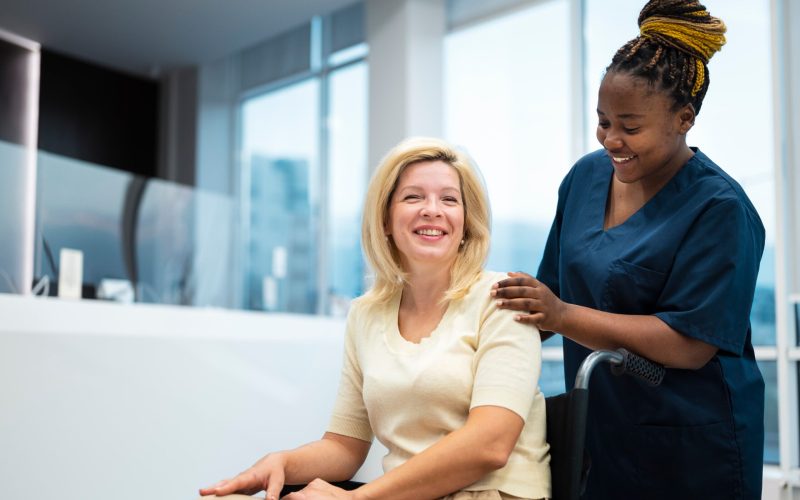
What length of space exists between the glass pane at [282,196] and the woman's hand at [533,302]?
4.57 metres

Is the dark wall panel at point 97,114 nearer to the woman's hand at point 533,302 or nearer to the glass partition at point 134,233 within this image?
the glass partition at point 134,233

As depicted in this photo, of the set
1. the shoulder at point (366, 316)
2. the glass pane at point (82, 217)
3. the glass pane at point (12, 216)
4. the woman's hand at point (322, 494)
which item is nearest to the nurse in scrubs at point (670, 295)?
the shoulder at point (366, 316)

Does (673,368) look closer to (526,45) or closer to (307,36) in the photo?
(526,45)

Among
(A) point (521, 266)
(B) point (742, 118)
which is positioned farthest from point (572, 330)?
(A) point (521, 266)

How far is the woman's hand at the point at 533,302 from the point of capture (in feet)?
4.00

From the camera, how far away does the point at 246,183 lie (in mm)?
6602

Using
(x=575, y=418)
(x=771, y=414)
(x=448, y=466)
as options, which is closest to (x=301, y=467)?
(x=448, y=466)

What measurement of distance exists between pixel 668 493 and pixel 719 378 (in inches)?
8.2

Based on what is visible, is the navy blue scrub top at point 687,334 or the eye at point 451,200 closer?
the navy blue scrub top at point 687,334

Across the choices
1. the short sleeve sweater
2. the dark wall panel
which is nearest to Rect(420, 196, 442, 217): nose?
the short sleeve sweater

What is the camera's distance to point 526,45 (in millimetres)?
5012

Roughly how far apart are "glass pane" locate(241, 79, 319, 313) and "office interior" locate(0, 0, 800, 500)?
0.02 m

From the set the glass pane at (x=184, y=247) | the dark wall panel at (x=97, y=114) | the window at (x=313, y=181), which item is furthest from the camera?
the window at (x=313, y=181)

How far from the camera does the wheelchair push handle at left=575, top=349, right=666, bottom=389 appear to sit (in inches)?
46.9
